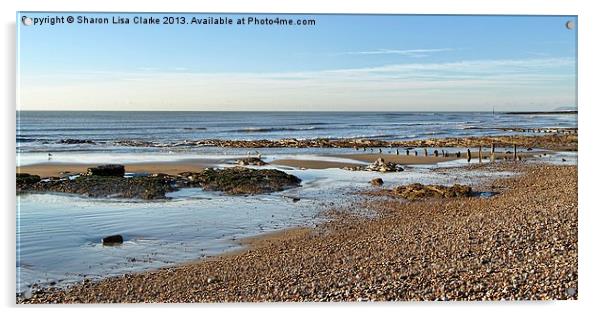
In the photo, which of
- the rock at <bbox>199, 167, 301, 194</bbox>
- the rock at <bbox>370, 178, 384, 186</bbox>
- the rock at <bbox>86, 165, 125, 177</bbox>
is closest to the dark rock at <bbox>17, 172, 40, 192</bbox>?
the rock at <bbox>86, 165, 125, 177</bbox>

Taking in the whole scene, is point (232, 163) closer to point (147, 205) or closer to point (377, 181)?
point (147, 205)

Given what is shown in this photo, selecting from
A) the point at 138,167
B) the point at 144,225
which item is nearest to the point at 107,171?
the point at 138,167

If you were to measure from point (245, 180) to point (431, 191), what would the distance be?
10.2 ft

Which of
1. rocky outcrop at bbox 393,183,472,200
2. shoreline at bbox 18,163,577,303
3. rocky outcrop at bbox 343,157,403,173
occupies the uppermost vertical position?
rocky outcrop at bbox 343,157,403,173

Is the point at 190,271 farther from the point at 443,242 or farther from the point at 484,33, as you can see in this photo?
the point at 484,33

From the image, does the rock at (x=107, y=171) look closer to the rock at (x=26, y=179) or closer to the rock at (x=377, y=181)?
the rock at (x=26, y=179)

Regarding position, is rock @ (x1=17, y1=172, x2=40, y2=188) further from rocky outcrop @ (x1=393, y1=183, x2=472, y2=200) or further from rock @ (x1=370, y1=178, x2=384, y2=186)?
rock @ (x1=370, y1=178, x2=384, y2=186)

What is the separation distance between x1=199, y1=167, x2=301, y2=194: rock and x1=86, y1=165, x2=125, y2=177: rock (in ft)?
5.86

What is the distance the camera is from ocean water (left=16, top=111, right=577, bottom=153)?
6.54m

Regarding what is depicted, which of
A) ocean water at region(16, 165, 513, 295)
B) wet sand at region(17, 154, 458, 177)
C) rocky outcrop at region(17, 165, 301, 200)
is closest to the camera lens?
ocean water at region(16, 165, 513, 295)

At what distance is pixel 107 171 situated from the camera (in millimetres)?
7469
